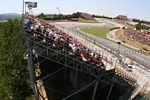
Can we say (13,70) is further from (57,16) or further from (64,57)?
(57,16)

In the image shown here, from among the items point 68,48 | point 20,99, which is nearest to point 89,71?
point 68,48

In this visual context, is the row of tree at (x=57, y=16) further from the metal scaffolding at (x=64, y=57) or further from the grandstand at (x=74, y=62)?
the metal scaffolding at (x=64, y=57)

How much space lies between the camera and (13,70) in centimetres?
3738

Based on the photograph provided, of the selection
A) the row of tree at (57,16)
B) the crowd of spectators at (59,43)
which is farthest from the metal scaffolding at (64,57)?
the row of tree at (57,16)

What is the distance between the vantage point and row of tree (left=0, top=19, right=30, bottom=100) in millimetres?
35406

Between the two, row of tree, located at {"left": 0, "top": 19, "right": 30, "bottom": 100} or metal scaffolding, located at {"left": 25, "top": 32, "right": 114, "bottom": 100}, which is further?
row of tree, located at {"left": 0, "top": 19, "right": 30, "bottom": 100}

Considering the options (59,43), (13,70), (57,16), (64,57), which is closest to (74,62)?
Result: (64,57)

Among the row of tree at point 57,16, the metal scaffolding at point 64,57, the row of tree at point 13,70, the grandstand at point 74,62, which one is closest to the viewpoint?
the metal scaffolding at point 64,57

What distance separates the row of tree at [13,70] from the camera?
35406mm

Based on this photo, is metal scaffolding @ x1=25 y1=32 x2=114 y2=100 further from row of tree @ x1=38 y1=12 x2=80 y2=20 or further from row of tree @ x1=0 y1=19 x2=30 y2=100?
row of tree @ x1=38 y1=12 x2=80 y2=20

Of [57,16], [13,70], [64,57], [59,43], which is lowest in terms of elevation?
[13,70]

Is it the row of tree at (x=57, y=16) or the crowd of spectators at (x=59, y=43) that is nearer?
the crowd of spectators at (x=59, y=43)

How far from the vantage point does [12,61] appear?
3734cm

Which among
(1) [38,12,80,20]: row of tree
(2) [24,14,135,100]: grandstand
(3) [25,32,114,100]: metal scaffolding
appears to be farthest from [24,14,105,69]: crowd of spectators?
(1) [38,12,80,20]: row of tree
